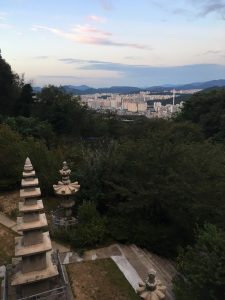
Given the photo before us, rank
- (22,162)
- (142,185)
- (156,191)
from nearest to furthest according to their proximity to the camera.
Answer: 1. (156,191)
2. (142,185)
3. (22,162)

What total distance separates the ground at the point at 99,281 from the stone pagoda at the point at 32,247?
3.97 ft

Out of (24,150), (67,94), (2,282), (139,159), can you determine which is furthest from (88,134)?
(2,282)

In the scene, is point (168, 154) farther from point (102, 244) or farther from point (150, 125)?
point (150, 125)

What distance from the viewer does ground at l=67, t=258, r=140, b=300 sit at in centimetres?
967

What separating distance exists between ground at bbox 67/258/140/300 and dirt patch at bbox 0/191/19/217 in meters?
4.90

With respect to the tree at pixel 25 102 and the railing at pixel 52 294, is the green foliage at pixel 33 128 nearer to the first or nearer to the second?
the tree at pixel 25 102

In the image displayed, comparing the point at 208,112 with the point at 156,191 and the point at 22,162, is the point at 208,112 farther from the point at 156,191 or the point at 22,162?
the point at 156,191

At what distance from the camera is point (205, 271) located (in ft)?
26.9

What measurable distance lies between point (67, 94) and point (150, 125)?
1063 cm

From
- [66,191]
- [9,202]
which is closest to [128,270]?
[66,191]

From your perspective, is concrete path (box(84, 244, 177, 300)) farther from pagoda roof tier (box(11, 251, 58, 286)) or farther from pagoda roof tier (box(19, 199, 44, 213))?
pagoda roof tier (box(19, 199, 44, 213))

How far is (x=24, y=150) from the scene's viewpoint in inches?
677

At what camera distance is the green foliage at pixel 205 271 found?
26.7 feet

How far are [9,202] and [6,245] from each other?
13.3ft
